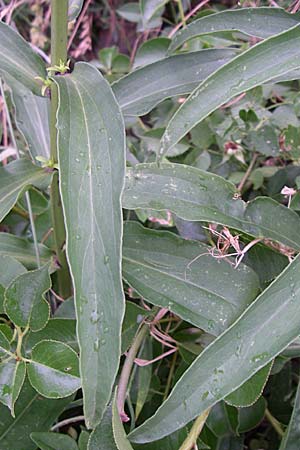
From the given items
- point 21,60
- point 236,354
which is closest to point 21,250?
point 21,60

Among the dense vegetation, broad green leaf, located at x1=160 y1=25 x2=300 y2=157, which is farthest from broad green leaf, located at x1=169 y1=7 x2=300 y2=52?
broad green leaf, located at x1=160 y1=25 x2=300 y2=157

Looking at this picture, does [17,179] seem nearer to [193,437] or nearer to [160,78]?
[160,78]

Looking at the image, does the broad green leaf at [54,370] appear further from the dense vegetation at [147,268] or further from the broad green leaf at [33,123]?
the broad green leaf at [33,123]

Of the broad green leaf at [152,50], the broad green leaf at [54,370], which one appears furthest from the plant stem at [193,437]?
the broad green leaf at [152,50]

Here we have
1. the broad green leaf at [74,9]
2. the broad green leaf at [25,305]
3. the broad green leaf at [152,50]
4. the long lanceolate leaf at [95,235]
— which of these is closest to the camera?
the long lanceolate leaf at [95,235]

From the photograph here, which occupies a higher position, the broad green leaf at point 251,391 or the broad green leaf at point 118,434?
the broad green leaf at point 118,434
